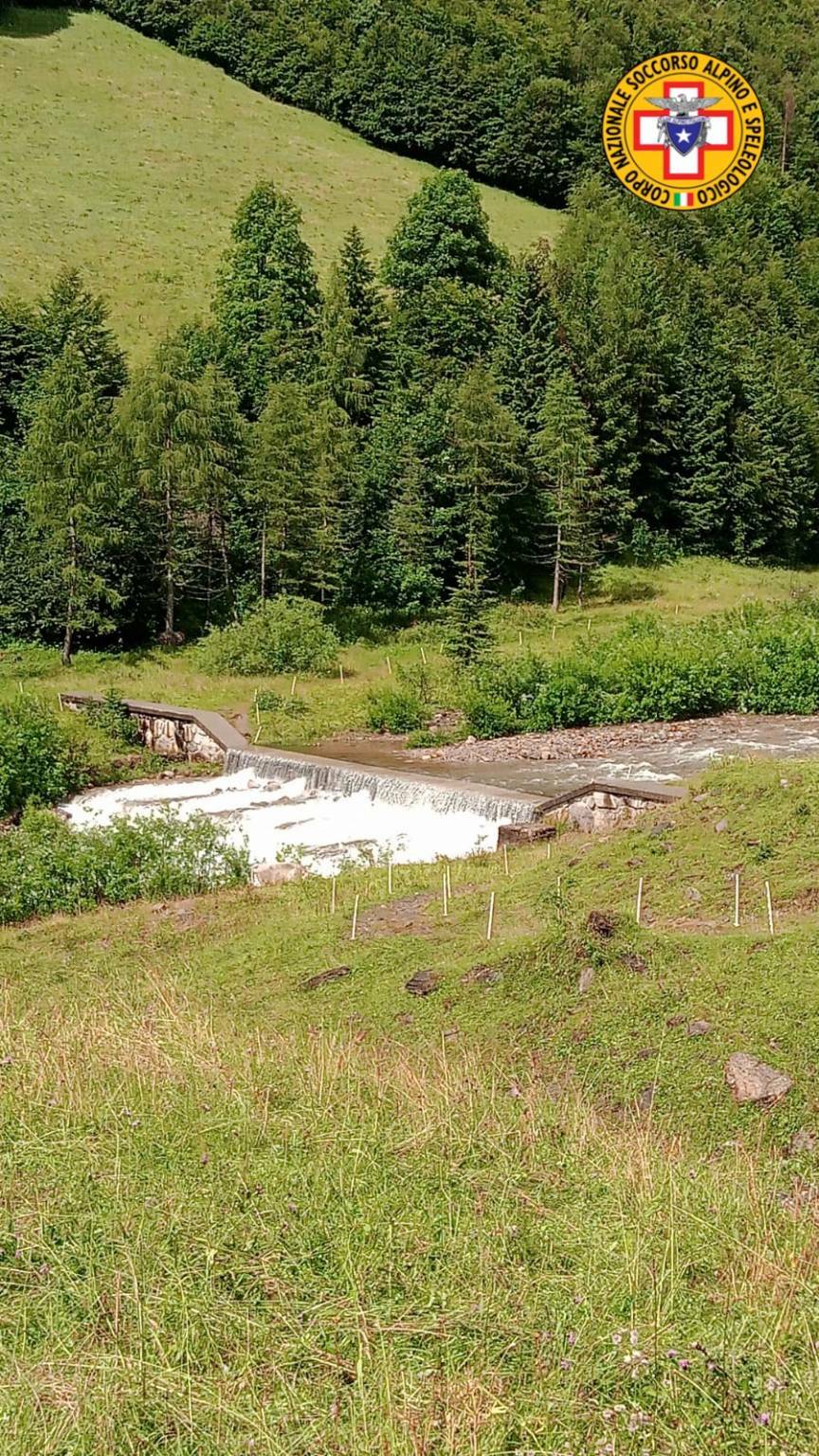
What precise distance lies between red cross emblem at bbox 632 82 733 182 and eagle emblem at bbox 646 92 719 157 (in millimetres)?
68

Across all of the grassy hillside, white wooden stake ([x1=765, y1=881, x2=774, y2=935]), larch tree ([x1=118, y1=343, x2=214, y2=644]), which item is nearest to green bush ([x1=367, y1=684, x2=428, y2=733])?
larch tree ([x1=118, y1=343, x2=214, y2=644])

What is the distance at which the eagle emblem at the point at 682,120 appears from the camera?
32500 mm

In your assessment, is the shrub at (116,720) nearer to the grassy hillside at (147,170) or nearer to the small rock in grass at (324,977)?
the small rock in grass at (324,977)

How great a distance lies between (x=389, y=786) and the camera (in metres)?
21.1

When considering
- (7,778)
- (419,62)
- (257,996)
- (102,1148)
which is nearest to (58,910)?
(257,996)

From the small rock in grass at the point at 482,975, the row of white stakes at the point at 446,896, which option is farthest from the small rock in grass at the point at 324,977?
the small rock in grass at the point at 482,975

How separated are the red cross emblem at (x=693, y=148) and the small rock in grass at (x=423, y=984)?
28.6 metres

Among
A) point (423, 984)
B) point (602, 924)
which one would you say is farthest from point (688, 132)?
point (423, 984)

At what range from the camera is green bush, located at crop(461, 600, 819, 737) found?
92.2ft

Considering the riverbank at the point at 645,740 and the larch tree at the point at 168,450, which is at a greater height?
the larch tree at the point at 168,450

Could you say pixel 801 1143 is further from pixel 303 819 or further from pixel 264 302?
pixel 264 302

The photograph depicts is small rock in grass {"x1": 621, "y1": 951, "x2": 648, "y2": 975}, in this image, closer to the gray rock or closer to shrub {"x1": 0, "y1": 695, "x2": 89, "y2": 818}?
the gray rock

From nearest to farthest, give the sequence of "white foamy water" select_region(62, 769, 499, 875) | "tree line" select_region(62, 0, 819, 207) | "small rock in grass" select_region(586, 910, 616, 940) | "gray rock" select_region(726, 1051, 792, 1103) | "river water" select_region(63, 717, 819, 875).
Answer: "gray rock" select_region(726, 1051, 792, 1103)
"small rock in grass" select_region(586, 910, 616, 940)
"white foamy water" select_region(62, 769, 499, 875)
"river water" select_region(63, 717, 819, 875)
"tree line" select_region(62, 0, 819, 207)

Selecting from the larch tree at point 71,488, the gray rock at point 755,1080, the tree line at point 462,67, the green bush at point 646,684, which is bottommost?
the gray rock at point 755,1080
